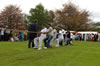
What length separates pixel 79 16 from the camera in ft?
227

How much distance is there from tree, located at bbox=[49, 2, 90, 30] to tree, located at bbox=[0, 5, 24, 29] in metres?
12.8

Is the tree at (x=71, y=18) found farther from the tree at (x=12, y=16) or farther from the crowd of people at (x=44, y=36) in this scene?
the crowd of people at (x=44, y=36)

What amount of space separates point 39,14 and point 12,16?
15.6 metres

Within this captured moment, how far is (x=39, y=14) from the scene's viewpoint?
3123 inches

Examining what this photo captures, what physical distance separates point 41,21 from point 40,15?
2.47 metres

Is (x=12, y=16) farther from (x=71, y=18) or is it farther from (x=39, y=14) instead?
(x=71, y=18)

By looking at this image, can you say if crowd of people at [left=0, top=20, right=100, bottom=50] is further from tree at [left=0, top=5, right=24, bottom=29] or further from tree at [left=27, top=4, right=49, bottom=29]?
tree at [left=27, top=4, right=49, bottom=29]

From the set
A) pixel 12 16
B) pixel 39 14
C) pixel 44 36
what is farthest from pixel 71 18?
pixel 44 36

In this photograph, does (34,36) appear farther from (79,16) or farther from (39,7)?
(39,7)

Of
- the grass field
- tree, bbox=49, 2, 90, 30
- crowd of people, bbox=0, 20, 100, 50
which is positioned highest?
tree, bbox=49, 2, 90, 30

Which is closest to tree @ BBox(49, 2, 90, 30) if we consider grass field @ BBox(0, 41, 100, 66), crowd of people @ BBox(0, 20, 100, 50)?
crowd of people @ BBox(0, 20, 100, 50)

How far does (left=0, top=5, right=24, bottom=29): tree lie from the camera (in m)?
64.0

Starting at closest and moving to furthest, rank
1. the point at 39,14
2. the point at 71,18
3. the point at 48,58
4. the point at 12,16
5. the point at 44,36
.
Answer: the point at 48,58 < the point at 44,36 < the point at 12,16 < the point at 71,18 < the point at 39,14

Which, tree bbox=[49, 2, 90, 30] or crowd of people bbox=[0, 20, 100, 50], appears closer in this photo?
crowd of people bbox=[0, 20, 100, 50]
